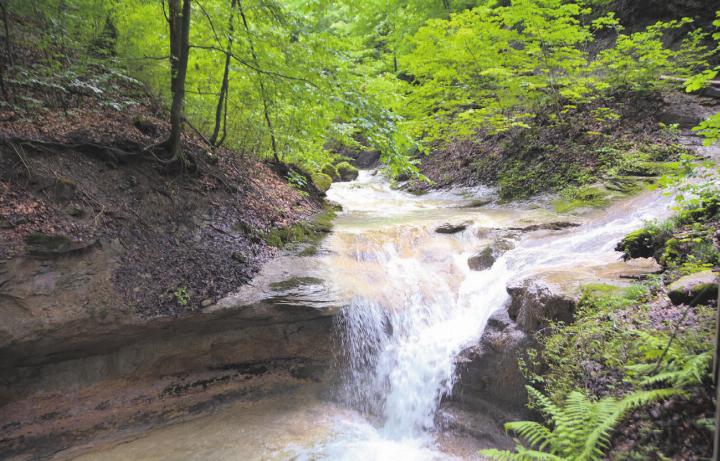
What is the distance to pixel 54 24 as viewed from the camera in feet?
20.7

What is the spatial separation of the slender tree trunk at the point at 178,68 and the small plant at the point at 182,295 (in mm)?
2389

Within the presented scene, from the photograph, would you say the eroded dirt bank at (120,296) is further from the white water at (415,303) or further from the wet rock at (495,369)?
the wet rock at (495,369)

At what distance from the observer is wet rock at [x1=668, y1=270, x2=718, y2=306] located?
330 cm

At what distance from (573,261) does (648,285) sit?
5.21 ft

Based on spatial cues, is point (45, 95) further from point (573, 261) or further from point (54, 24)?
point (573, 261)

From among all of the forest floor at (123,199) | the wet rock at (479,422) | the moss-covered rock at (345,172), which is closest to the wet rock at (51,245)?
the forest floor at (123,199)

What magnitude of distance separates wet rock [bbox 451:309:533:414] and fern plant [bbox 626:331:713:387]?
1.52 meters

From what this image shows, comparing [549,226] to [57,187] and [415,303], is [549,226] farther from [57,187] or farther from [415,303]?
[57,187]

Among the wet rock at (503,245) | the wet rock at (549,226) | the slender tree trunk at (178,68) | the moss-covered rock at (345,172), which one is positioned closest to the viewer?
the slender tree trunk at (178,68)

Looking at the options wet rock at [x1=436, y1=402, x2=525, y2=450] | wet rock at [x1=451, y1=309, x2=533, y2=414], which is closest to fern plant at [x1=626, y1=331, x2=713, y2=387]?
wet rock at [x1=451, y1=309, x2=533, y2=414]

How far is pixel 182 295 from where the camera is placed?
519cm

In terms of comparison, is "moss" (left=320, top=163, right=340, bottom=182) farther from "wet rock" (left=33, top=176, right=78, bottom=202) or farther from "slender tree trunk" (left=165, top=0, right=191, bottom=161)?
"wet rock" (left=33, top=176, right=78, bottom=202)

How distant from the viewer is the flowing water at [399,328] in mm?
4707

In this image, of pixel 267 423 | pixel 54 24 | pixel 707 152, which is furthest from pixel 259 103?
pixel 707 152
